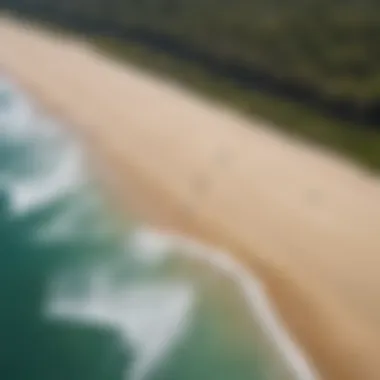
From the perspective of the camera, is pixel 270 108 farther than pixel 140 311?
Yes

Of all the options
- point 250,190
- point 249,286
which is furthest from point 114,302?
point 250,190

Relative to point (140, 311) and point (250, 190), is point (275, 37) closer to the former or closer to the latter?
point (250, 190)

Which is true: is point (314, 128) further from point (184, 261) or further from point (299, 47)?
point (184, 261)

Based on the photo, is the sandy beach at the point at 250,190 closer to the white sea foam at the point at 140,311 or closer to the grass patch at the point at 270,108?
the grass patch at the point at 270,108

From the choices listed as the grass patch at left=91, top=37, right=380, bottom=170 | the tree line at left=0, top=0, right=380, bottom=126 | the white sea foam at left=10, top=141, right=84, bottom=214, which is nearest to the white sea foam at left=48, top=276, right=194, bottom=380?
the white sea foam at left=10, top=141, right=84, bottom=214

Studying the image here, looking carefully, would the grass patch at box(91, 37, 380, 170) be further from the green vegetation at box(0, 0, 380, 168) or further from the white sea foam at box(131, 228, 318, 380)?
the white sea foam at box(131, 228, 318, 380)

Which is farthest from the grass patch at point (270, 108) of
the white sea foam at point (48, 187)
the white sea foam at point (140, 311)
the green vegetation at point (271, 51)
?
the white sea foam at point (140, 311)
